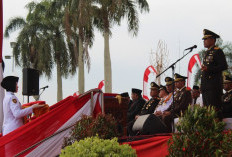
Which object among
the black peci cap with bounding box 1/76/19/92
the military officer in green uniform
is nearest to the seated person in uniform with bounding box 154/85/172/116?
the military officer in green uniform

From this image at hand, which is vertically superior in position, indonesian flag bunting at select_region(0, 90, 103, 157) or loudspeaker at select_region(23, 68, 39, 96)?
loudspeaker at select_region(23, 68, 39, 96)

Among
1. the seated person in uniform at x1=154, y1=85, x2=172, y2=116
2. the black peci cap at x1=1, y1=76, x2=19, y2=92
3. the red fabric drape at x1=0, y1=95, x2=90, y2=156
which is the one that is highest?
the black peci cap at x1=1, y1=76, x2=19, y2=92

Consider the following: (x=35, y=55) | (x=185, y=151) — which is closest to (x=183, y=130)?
(x=185, y=151)

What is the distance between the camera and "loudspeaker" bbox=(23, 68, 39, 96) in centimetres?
1124

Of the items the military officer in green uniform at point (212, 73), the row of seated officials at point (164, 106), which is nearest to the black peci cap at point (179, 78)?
the row of seated officials at point (164, 106)

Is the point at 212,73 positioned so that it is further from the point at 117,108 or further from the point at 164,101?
the point at 164,101

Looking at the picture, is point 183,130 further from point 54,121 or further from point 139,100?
point 139,100

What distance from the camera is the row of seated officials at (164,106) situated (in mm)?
6953

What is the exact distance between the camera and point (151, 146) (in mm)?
6301

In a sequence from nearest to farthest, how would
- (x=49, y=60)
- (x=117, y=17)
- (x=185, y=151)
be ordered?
(x=185, y=151) < (x=117, y=17) < (x=49, y=60)

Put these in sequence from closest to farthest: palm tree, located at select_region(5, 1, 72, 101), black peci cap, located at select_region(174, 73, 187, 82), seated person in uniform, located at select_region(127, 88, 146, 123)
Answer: black peci cap, located at select_region(174, 73, 187, 82) → seated person in uniform, located at select_region(127, 88, 146, 123) → palm tree, located at select_region(5, 1, 72, 101)

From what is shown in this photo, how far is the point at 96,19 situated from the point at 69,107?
20258 mm

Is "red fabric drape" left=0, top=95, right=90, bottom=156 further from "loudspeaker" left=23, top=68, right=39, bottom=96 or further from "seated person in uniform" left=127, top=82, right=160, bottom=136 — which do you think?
"loudspeaker" left=23, top=68, right=39, bottom=96

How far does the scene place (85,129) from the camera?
5.79m
